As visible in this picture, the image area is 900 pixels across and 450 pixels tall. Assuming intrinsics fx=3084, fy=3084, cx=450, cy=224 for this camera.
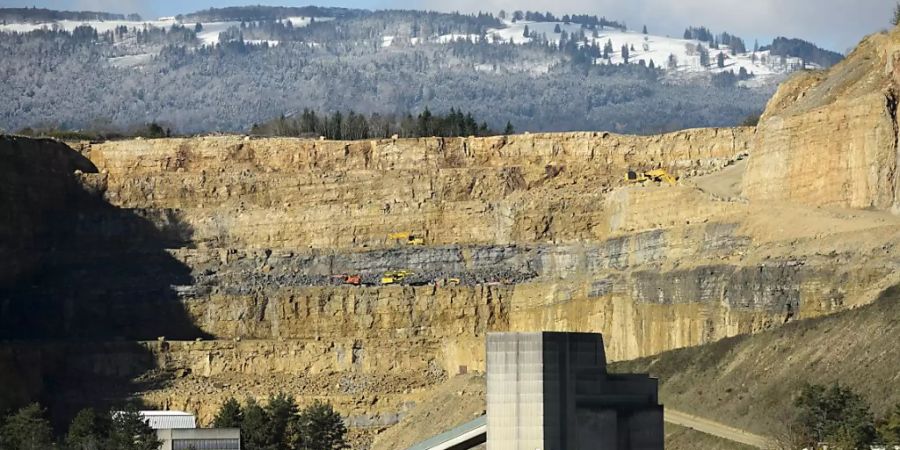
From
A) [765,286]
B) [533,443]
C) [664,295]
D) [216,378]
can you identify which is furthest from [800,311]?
[533,443]

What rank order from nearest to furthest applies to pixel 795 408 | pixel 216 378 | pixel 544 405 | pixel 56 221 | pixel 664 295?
pixel 544 405 < pixel 795 408 < pixel 664 295 < pixel 216 378 < pixel 56 221

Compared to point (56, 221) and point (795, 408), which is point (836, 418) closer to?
point (795, 408)

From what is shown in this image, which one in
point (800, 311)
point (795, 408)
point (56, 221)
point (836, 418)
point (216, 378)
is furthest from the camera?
point (56, 221)

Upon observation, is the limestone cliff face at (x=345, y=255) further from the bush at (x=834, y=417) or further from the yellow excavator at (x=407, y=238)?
the bush at (x=834, y=417)

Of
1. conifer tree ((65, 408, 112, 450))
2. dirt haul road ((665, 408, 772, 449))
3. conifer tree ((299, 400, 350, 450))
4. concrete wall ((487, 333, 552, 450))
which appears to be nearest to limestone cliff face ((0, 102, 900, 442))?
dirt haul road ((665, 408, 772, 449))

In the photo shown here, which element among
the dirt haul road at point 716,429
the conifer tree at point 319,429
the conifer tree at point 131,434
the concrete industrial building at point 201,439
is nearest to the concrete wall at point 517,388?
the conifer tree at point 131,434
